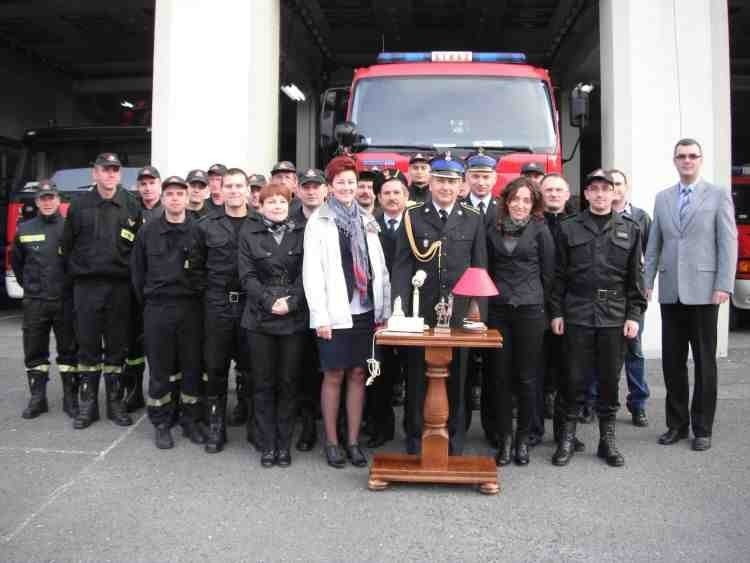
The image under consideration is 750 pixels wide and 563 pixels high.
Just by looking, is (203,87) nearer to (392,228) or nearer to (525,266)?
(392,228)

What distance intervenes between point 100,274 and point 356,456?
229 centimetres

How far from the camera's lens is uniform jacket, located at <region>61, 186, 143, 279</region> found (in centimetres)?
498

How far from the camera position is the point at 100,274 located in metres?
5.00

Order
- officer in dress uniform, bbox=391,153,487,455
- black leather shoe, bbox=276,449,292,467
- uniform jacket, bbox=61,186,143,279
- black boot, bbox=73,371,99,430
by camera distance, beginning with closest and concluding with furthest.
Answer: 1. officer in dress uniform, bbox=391,153,487,455
2. black leather shoe, bbox=276,449,292,467
3. uniform jacket, bbox=61,186,143,279
4. black boot, bbox=73,371,99,430

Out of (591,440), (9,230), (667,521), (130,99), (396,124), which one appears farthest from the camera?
(130,99)

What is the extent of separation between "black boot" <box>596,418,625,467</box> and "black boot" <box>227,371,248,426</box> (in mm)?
2582

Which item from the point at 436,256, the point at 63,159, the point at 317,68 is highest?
the point at 317,68

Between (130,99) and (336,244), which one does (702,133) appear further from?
(130,99)

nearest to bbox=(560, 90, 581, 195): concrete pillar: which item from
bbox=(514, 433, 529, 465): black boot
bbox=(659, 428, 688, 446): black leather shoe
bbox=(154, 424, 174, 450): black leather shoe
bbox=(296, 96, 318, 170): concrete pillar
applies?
bbox=(296, 96, 318, 170): concrete pillar

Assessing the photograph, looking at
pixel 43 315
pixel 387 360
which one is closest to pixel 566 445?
pixel 387 360

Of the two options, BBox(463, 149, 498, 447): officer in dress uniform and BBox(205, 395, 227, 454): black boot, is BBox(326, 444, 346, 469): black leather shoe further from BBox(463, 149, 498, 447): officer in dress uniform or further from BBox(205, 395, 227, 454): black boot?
BBox(463, 149, 498, 447): officer in dress uniform

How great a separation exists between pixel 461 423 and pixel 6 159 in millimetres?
9124

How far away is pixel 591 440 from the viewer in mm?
4883

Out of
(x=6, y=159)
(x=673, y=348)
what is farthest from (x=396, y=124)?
(x=6, y=159)
